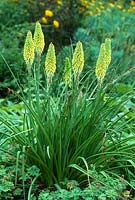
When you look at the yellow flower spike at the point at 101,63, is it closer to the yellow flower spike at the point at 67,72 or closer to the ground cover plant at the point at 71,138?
the ground cover plant at the point at 71,138

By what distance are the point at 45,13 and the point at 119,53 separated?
147cm

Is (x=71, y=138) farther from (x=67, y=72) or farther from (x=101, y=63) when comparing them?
(x=101, y=63)

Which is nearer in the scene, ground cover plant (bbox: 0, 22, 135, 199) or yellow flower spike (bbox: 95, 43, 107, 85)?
yellow flower spike (bbox: 95, 43, 107, 85)

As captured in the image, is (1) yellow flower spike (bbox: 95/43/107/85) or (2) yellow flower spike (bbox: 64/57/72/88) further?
(2) yellow flower spike (bbox: 64/57/72/88)

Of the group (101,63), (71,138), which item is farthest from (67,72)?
(71,138)

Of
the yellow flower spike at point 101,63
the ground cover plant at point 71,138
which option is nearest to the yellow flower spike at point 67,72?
the ground cover plant at point 71,138

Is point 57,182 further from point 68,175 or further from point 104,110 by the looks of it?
point 104,110

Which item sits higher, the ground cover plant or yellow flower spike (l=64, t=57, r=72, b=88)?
yellow flower spike (l=64, t=57, r=72, b=88)

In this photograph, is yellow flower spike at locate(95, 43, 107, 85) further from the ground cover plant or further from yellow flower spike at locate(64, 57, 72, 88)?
yellow flower spike at locate(64, 57, 72, 88)

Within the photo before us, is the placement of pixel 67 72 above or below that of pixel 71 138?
above

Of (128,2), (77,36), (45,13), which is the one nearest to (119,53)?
(77,36)

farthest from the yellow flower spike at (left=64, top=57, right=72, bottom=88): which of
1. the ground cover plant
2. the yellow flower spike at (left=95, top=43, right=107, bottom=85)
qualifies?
the yellow flower spike at (left=95, top=43, right=107, bottom=85)

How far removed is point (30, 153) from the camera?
10.3ft

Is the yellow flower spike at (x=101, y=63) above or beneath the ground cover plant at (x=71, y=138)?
above
